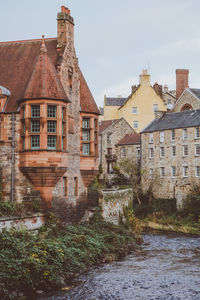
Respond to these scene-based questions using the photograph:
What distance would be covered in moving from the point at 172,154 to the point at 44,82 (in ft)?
91.7

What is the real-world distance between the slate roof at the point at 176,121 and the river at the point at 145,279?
21187 millimetres

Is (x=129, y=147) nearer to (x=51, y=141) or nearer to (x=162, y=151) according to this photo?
(x=162, y=151)

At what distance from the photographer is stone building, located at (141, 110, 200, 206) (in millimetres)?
44594

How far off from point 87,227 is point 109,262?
331 cm

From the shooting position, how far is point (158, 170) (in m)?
48.5

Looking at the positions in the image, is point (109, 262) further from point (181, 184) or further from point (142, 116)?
point (142, 116)

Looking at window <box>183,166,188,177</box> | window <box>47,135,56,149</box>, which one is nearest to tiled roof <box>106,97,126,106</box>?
window <box>183,166,188,177</box>

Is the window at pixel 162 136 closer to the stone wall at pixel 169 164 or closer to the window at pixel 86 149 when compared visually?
the stone wall at pixel 169 164

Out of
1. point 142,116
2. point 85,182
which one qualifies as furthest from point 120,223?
point 142,116

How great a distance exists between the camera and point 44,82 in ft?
71.8

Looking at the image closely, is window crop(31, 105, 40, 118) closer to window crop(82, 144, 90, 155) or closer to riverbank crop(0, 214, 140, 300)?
window crop(82, 144, 90, 155)

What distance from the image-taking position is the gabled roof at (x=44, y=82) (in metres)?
21.6

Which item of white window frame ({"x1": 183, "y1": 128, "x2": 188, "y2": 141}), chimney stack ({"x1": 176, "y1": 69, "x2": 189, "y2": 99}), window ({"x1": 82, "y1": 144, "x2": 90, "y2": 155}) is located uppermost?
chimney stack ({"x1": 176, "y1": 69, "x2": 189, "y2": 99})

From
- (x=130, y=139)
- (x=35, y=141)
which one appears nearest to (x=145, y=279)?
(x=35, y=141)
